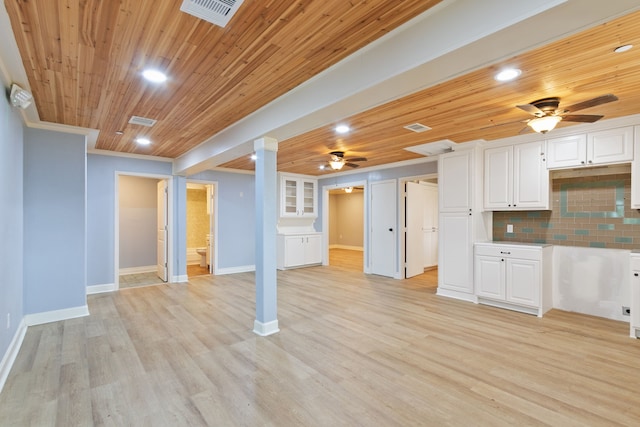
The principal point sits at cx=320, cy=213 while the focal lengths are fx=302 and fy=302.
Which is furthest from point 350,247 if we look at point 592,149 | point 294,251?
point 592,149

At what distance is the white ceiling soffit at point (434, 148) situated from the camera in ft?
15.4

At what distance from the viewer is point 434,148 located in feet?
16.3

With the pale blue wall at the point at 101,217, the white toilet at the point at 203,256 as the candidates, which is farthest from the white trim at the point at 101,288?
the white toilet at the point at 203,256

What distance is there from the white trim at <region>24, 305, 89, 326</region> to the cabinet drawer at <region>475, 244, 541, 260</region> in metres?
5.64

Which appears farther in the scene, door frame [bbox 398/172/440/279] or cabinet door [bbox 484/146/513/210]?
door frame [bbox 398/172/440/279]

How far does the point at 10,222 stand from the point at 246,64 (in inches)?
106

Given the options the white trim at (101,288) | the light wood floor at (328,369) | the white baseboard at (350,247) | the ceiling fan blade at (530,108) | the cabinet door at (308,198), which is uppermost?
the ceiling fan blade at (530,108)

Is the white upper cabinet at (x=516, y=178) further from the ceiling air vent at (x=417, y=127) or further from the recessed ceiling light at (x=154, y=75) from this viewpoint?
the recessed ceiling light at (x=154, y=75)

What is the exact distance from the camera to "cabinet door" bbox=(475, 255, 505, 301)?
14.1 feet

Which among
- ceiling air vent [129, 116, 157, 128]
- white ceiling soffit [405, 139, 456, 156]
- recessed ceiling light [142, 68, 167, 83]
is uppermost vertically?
recessed ceiling light [142, 68, 167, 83]

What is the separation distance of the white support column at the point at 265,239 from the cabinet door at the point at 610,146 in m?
3.93

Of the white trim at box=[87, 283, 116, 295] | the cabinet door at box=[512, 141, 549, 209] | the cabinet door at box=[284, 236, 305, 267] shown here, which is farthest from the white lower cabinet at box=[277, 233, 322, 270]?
the cabinet door at box=[512, 141, 549, 209]

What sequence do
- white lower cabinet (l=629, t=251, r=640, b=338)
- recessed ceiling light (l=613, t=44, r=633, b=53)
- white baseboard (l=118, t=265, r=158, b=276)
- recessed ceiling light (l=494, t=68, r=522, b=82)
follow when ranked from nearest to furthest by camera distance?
1. recessed ceiling light (l=613, t=44, r=633, b=53)
2. recessed ceiling light (l=494, t=68, r=522, b=82)
3. white lower cabinet (l=629, t=251, r=640, b=338)
4. white baseboard (l=118, t=265, r=158, b=276)

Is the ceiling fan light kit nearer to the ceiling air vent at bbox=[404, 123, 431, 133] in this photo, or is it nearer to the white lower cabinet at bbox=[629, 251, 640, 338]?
the ceiling air vent at bbox=[404, 123, 431, 133]
